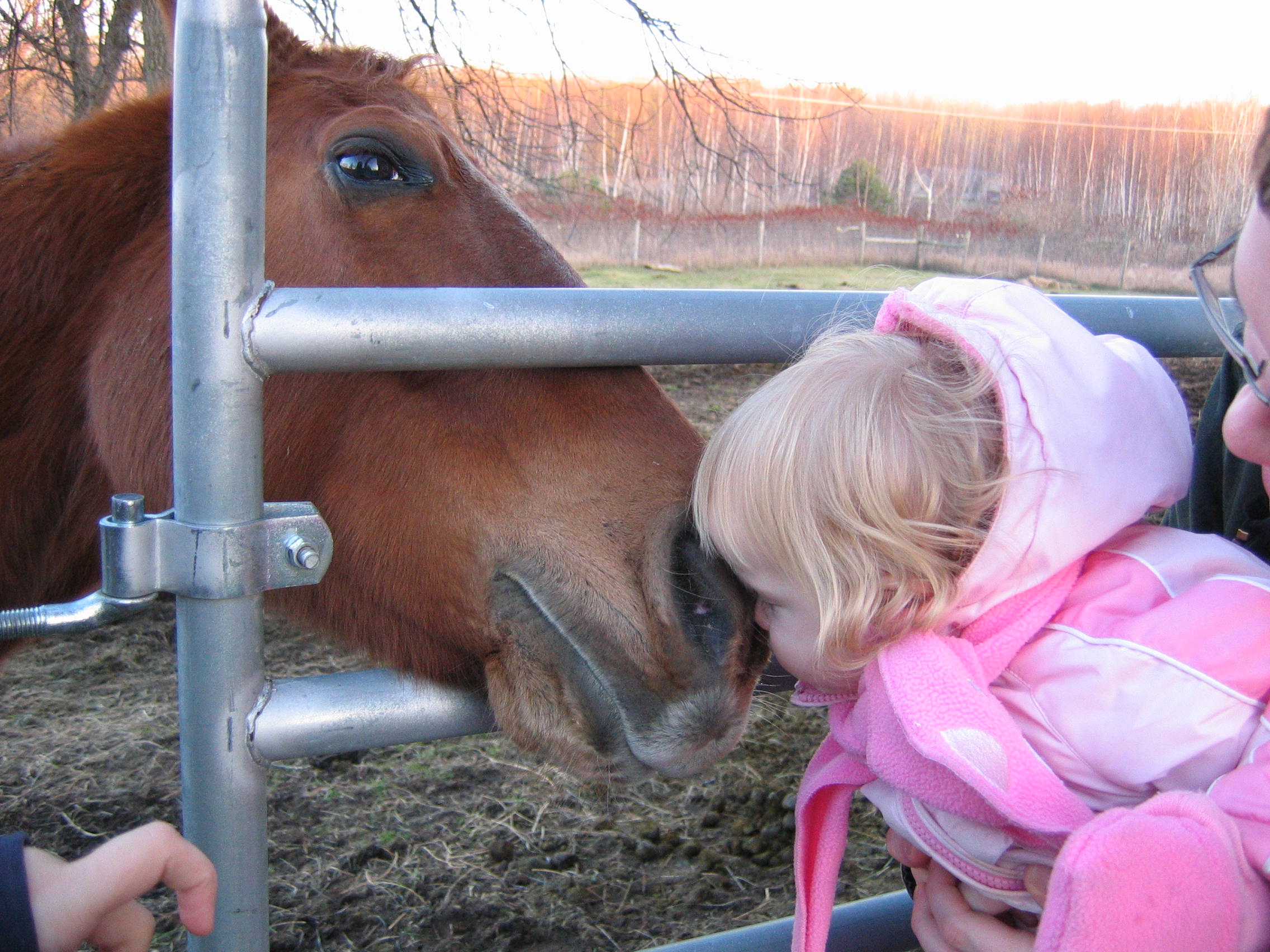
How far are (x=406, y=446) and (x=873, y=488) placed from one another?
0.67 metres

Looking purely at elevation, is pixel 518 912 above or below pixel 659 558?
below

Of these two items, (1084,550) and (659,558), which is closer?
(1084,550)

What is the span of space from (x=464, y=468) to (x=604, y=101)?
486 centimetres

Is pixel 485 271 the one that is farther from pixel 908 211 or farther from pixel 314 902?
pixel 908 211

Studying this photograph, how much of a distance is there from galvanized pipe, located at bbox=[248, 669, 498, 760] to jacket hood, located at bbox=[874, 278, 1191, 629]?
604 millimetres

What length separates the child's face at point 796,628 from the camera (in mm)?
1049

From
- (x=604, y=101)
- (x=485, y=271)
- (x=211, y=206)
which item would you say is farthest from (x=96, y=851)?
(x=604, y=101)

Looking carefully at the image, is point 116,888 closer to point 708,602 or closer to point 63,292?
point 708,602

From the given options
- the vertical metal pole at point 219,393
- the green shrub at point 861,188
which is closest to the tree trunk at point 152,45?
the vertical metal pole at point 219,393

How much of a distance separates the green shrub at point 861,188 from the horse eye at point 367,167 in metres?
7.88

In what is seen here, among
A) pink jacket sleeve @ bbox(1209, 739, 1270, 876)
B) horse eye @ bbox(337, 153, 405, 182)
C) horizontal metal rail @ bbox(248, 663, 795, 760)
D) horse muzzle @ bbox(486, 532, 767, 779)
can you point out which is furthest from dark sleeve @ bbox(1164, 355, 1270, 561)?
horse eye @ bbox(337, 153, 405, 182)

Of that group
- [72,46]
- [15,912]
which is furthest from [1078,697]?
[72,46]

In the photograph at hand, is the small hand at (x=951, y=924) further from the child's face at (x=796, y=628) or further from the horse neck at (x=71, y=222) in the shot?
the horse neck at (x=71, y=222)

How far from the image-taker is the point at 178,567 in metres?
0.87
